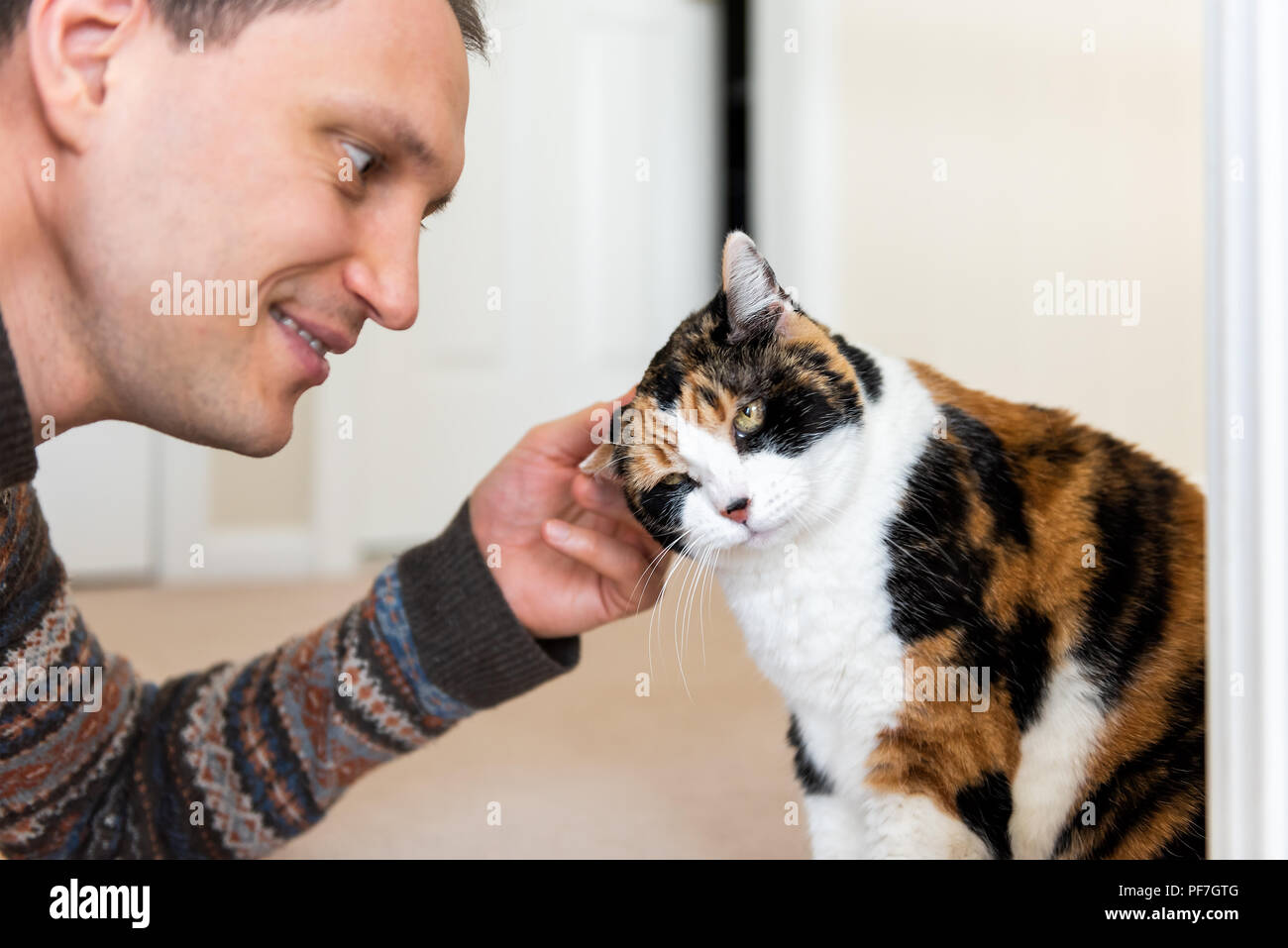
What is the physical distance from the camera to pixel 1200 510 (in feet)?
2.87

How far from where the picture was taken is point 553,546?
100 cm

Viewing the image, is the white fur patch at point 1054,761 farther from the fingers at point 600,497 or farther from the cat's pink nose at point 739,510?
the fingers at point 600,497

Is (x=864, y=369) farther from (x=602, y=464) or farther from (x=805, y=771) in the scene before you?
(x=805, y=771)

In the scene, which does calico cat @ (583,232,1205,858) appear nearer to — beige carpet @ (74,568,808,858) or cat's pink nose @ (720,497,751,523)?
cat's pink nose @ (720,497,751,523)

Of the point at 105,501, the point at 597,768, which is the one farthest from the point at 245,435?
the point at 105,501

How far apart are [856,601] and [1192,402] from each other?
63 centimetres

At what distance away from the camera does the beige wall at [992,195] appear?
4.04 ft

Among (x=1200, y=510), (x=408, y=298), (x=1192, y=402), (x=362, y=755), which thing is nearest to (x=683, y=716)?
(x=362, y=755)

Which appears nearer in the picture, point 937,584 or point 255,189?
point 255,189

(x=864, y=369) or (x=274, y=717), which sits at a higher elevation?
(x=864, y=369)

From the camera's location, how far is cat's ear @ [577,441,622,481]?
3.13 feet

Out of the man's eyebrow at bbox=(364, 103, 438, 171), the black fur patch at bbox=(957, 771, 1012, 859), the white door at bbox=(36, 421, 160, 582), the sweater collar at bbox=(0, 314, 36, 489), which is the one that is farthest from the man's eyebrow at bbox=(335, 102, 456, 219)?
the white door at bbox=(36, 421, 160, 582)

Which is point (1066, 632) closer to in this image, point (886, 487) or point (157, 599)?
point (886, 487)

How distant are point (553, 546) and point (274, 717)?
0.34 m
